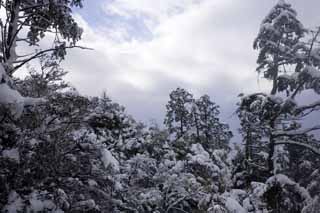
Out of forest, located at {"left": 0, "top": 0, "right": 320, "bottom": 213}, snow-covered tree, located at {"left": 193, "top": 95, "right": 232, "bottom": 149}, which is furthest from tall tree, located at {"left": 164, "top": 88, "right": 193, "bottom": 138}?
forest, located at {"left": 0, "top": 0, "right": 320, "bottom": 213}


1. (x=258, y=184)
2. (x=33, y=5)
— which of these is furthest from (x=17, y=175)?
(x=258, y=184)

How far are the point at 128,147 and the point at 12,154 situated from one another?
1028cm

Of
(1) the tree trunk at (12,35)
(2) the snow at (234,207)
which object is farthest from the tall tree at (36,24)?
(2) the snow at (234,207)

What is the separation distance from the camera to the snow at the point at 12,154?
4.48 metres

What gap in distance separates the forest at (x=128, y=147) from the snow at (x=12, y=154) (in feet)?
0.04

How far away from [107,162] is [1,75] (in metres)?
2.38

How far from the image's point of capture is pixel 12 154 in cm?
452

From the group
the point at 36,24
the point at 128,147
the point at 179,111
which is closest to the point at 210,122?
the point at 179,111

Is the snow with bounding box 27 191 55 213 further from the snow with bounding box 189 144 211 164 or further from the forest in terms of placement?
the snow with bounding box 189 144 211 164

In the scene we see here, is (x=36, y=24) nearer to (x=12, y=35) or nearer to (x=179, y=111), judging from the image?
(x=12, y=35)

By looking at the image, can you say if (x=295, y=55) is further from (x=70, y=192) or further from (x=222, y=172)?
(x=70, y=192)

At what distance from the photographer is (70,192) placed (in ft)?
19.8

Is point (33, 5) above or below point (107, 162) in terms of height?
above

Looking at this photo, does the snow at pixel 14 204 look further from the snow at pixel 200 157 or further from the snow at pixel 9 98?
the snow at pixel 200 157
